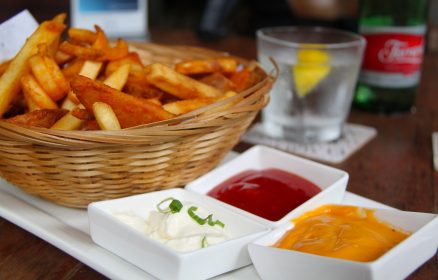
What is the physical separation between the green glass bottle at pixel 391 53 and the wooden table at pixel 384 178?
0.18 feet

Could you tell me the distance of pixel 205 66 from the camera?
4.29ft

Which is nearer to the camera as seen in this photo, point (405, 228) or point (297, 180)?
point (405, 228)

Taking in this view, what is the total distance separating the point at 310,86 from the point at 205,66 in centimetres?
40

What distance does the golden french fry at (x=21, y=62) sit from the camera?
44.6 inches

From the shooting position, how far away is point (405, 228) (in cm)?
102

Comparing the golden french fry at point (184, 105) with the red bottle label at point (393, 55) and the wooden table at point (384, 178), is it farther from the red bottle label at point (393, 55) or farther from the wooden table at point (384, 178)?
the red bottle label at point (393, 55)

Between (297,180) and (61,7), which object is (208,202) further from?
(61,7)

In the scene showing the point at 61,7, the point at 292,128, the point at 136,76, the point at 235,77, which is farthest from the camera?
the point at 61,7

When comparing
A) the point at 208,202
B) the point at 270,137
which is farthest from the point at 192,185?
the point at 270,137

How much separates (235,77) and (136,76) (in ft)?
0.79

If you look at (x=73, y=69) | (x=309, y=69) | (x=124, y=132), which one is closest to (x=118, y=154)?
(x=124, y=132)

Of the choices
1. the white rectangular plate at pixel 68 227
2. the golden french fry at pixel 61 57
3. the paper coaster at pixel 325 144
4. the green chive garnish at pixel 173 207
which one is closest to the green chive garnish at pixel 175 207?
the green chive garnish at pixel 173 207

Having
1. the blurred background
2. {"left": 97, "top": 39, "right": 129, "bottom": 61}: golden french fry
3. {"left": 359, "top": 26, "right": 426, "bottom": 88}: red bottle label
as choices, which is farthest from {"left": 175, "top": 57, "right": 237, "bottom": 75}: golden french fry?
the blurred background

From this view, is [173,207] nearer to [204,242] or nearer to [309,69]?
[204,242]
